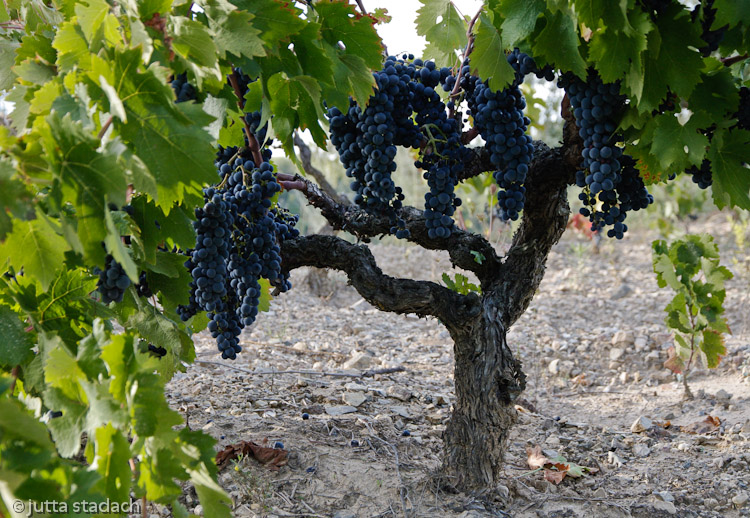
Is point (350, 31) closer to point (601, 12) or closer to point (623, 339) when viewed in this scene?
point (601, 12)

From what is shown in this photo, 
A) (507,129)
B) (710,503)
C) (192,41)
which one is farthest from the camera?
(710,503)

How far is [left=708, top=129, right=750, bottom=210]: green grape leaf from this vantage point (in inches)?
75.4

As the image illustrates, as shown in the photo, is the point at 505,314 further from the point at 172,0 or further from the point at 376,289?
the point at 172,0

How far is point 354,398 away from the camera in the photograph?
379cm

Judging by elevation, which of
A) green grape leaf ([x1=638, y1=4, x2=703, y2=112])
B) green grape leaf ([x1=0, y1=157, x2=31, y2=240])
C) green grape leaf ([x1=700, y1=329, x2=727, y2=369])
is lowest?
green grape leaf ([x1=700, y1=329, x2=727, y2=369])

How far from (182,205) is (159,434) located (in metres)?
0.78

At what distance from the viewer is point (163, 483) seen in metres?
1.38

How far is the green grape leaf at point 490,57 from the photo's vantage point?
2.10 metres

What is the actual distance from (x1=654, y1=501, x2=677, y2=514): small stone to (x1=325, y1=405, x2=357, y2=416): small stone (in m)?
1.60

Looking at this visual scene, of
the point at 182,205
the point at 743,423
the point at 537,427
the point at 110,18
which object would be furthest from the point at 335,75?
the point at 743,423

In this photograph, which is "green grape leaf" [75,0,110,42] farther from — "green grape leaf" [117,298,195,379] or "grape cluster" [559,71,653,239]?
"grape cluster" [559,71,653,239]

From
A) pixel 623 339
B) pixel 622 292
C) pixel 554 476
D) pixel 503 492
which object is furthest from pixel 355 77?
pixel 622 292

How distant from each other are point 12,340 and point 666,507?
2608 millimetres

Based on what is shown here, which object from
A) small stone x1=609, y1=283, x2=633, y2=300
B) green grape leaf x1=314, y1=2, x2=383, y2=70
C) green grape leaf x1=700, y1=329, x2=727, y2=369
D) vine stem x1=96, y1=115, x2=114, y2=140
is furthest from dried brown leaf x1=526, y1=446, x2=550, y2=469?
small stone x1=609, y1=283, x2=633, y2=300
